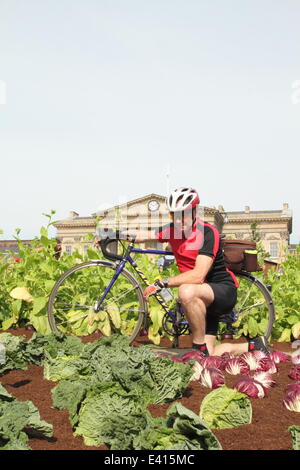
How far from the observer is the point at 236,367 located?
3838mm

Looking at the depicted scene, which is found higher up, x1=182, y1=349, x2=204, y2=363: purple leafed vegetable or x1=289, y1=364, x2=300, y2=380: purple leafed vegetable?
x1=182, y1=349, x2=204, y2=363: purple leafed vegetable

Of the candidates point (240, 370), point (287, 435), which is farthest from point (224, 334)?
point (287, 435)

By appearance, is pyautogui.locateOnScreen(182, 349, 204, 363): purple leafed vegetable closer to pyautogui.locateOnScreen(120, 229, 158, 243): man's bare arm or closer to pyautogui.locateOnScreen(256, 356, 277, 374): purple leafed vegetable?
pyautogui.locateOnScreen(256, 356, 277, 374): purple leafed vegetable

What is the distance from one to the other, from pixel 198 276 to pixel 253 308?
5.18 ft

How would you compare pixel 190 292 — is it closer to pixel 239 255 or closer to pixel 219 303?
pixel 219 303

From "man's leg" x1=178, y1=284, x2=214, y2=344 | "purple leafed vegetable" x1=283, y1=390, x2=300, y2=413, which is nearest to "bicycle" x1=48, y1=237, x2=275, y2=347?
"man's leg" x1=178, y1=284, x2=214, y2=344

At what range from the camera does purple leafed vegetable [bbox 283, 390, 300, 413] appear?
2.99 m

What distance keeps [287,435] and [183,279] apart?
2035 millimetres

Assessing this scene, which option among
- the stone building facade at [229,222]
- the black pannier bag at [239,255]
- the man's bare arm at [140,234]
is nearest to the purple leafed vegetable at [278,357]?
the black pannier bag at [239,255]

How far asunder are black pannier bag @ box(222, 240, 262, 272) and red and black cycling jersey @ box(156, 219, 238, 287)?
19 cm

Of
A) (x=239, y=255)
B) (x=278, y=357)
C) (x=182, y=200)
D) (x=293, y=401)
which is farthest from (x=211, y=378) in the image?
(x=239, y=255)

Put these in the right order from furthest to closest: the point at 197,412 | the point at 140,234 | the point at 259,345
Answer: the point at 140,234, the point at 259,345, the point at 197,412

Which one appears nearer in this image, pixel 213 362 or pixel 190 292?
pixel 213 362
